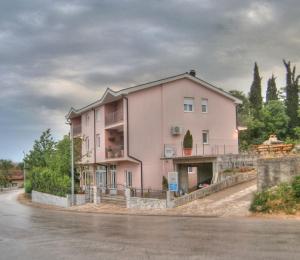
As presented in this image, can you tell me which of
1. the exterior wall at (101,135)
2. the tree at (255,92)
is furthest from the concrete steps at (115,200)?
the tree at (255,92)

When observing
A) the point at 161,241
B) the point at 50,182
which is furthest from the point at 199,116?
the point at 161,241

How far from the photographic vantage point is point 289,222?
2097 centimetres

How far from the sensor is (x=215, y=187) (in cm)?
3234

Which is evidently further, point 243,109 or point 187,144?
point 243,109

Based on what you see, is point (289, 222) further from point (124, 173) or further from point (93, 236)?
point (124, 173)

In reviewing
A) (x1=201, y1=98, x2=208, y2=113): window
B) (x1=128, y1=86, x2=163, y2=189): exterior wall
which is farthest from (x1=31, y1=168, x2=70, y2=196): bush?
(x1=201, y1=98, x2=208, y2=113): window

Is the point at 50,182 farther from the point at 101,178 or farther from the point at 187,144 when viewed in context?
the point at 187,144

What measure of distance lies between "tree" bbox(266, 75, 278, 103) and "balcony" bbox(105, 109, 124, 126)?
2920 cm

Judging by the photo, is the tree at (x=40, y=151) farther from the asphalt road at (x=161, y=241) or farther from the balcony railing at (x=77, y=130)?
the asphalt road at (x=161, y=241)

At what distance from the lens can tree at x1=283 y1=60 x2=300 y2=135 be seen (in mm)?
60875

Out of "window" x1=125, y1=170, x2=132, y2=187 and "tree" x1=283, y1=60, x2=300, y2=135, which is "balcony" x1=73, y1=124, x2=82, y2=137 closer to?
"window" x1=125, y1=170, x2=132, y2=187

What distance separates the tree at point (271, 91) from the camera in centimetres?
6838

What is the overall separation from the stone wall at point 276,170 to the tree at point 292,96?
3450 centimetres

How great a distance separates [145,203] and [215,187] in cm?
454
